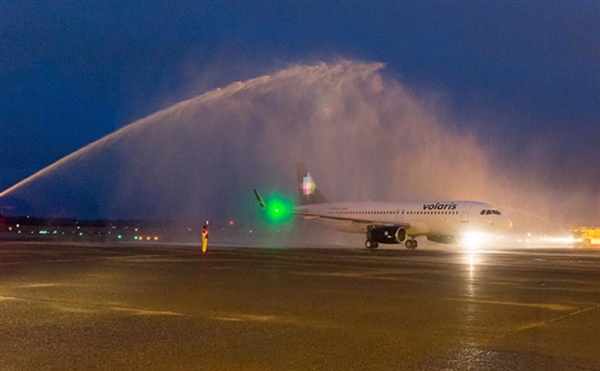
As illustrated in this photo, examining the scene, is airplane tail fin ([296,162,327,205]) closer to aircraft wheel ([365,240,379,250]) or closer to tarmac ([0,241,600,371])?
aircraft wheel ([365,240,379,250])

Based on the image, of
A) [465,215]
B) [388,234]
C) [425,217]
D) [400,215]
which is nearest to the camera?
[465,215]

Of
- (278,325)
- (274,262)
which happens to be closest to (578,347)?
(278,325)

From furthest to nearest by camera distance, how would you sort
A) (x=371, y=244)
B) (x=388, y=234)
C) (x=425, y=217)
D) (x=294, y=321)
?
1. (x=371, y=244)
2. (x=425, y=217)
3. (x=388, y=234)
4. (x=294, y=321)

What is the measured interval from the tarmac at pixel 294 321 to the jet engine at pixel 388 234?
83.2 ft

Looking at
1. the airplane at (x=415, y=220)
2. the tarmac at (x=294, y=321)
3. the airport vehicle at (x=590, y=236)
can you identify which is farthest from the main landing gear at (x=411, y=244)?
the tarmac at (x=294, y=321)

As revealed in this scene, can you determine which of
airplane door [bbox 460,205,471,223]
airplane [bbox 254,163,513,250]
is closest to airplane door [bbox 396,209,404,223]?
airplane [bbox 254,163,513,250]

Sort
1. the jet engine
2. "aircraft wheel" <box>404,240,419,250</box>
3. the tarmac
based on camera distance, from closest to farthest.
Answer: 1. the tarmac
2. the jet engine
3. "aircraft wheel" <box>404,240,419,250</box>

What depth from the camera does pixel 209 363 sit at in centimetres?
841

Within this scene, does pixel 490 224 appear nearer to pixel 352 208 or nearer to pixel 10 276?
pixel 352 208

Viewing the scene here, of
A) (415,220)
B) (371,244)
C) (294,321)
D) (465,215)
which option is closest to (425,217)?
(415,220)

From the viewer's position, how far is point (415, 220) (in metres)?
49.2

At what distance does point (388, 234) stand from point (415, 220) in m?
3.07

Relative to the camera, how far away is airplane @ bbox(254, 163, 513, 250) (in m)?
46.5

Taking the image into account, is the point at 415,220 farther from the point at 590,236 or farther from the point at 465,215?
the point at 590,236
